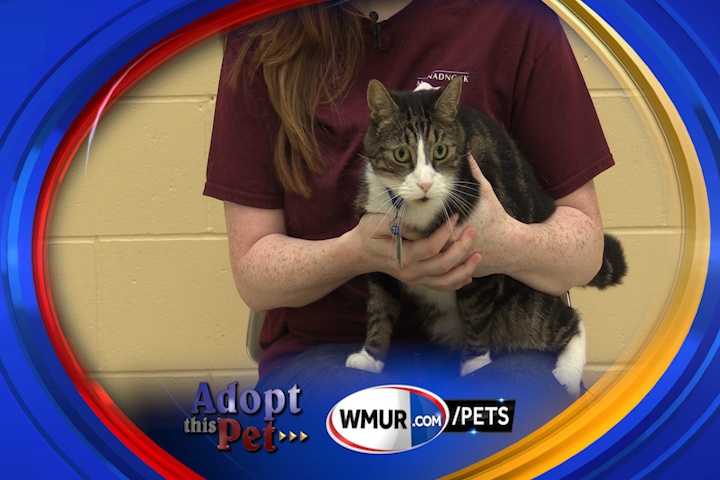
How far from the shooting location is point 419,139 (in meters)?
1.06

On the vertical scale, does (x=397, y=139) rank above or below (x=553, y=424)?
above

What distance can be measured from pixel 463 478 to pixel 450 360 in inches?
6.1

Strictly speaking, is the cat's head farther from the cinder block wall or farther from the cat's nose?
the cinder block wall

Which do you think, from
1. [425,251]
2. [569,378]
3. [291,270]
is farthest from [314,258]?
[569,378]

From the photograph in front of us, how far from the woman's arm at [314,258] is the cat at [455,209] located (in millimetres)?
29

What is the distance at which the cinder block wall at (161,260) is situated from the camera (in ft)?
3.77

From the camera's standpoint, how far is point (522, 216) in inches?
44.4

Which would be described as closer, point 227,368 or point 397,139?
point 397,139

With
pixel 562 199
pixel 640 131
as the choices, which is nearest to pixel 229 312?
pixel 562 199

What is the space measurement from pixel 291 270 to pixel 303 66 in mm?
260

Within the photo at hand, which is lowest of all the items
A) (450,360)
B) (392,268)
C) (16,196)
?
(450,360)

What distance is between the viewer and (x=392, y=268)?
111cm

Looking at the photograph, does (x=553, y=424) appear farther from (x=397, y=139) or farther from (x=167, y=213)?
(x=167, y=213)

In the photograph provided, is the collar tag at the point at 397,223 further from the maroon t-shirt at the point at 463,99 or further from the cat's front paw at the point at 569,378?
the cat's front paw at the point at 569,378
